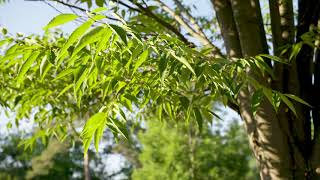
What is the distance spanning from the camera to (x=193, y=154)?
2022 centimetres

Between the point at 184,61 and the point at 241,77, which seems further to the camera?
the point at 241,77

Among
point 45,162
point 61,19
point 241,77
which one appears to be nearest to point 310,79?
point 241,77

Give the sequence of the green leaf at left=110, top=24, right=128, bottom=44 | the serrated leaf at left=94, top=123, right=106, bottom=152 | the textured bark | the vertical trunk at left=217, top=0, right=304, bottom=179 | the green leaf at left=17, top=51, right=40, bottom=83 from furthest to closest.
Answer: the textured bark → the vertical trunk at left=217, top=0, right=304, bottom=179 → the green leaf at left=17, top=51, right=40, bottom=83 → the serrated leaf at left=94, top=123, right=106, bottom=152 → the green leaf at left=110, top=24, right=128, bottom=44

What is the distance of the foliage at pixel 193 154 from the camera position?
2005cm

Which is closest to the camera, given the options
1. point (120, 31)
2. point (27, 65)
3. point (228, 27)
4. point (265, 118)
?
point (120, 31)

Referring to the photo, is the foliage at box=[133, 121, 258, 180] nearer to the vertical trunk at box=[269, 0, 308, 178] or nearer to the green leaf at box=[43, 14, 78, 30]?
the vertical trunk at box=[269, 0, 308, 178]

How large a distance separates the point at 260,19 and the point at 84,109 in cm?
160

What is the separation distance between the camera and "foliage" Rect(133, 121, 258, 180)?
65.8 feet

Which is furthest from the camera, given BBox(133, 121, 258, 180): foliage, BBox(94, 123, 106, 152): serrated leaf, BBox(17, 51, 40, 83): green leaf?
BBox(133, 121, 258, 180): foliage

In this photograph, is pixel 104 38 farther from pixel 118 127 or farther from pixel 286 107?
pixel 286 107

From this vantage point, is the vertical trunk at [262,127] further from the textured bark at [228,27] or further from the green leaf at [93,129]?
the green leaf at [93,129]

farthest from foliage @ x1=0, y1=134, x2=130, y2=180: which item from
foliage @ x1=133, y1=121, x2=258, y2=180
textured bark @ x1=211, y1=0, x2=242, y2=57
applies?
textured bark @ x1=211, y1=0, x2=242, y2=57

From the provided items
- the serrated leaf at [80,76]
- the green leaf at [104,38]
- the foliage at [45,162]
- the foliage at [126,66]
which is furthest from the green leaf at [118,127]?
the foliage at [45,162]

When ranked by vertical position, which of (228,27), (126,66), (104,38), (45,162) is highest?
(104,38)
